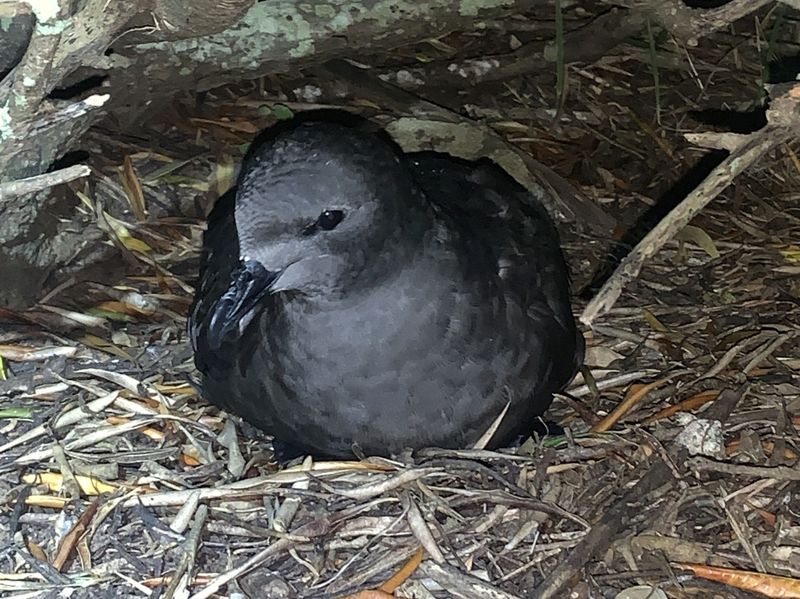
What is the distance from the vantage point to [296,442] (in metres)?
2.70

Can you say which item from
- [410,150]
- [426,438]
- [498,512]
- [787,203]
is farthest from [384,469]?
[787,203]

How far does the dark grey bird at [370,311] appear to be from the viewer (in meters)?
2.30

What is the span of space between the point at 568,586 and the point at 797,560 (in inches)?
19.0

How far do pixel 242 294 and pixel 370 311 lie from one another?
0.27m

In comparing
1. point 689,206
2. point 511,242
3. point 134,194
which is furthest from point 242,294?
point 134,194

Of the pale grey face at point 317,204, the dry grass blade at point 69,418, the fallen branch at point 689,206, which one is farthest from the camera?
the dry grass blade at point 69,418

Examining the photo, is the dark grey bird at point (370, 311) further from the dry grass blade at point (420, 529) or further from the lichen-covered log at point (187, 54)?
the lichen-covered log at point (187, 54)

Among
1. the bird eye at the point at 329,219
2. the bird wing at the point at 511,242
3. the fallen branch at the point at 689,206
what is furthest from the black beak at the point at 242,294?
the fallen branch at the point at 689,206

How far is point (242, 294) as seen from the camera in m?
2.33

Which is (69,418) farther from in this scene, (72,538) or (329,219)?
(329,219)

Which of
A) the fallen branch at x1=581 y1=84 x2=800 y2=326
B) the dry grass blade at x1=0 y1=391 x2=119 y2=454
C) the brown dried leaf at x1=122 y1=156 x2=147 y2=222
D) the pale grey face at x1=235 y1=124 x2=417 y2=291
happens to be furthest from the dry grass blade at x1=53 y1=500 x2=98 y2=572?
the brown dried leaf at x1=122 y1=156 x2=147 y2=222

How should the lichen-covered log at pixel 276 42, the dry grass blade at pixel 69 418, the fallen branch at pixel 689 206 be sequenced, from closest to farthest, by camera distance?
1. the fallen branch at pixel 689 206
2. the dry grass blade at pixel 69 418
3. the lichen-covered log at pixel 276 42

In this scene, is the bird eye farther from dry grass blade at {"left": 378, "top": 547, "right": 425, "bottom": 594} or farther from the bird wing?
dry grass blade at {"left": 378, "top": 547, "right": 425, "bottom": 594}

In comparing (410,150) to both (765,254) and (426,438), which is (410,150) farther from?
(426,438)
